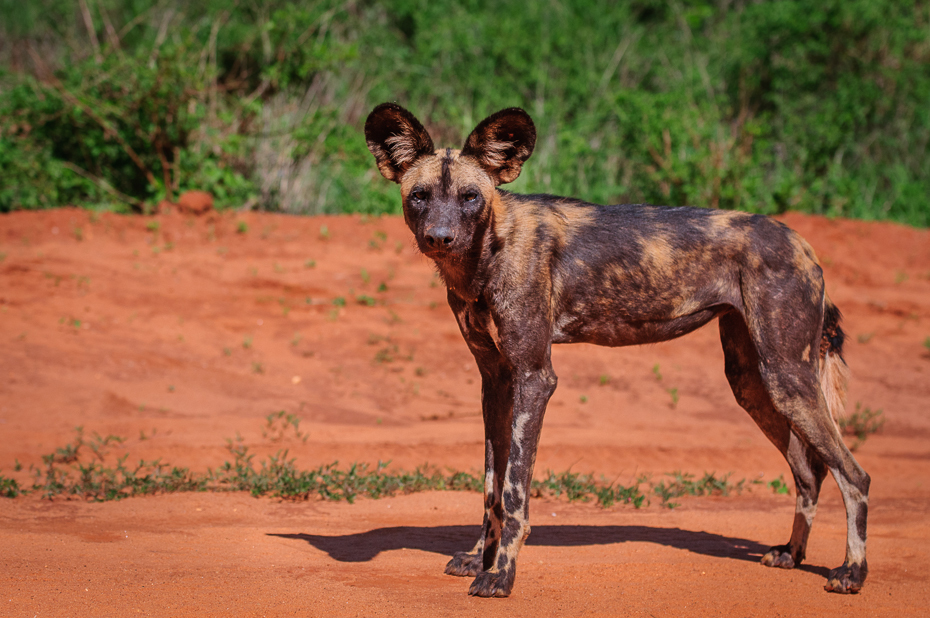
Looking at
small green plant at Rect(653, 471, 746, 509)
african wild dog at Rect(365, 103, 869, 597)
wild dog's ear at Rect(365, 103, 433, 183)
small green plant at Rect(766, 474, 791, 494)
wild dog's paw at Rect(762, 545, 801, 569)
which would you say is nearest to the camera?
african wild dog at Rect(365, 103, 869, 597)

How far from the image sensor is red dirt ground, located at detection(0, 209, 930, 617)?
3.98 metres

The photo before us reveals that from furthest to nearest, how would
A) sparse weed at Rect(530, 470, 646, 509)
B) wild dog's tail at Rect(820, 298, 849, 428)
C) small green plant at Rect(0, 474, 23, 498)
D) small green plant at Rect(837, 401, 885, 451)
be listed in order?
1. small green plant at Rect(837, 401, 885, 451)
2. sparse weed at Rect(530, 470, 646, 509)
3. small green plant at Rect(0, 474, 23, 498)
4. wild dog's tail at Rect(820, 298, 849, 428)

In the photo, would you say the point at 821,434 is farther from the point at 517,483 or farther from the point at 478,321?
the point at 478,321

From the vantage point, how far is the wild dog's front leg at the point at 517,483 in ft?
13.0

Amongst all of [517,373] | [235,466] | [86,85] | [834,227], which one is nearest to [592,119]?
[834,227]

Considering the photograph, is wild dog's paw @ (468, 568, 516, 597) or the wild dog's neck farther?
the wild dog's neck

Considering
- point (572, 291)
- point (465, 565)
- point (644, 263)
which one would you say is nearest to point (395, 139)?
point (572, 291)

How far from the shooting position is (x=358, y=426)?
7793mm

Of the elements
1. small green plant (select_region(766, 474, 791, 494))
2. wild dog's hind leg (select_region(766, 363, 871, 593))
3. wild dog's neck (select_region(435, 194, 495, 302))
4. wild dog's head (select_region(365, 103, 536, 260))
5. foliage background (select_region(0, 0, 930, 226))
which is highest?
foliage background (select_region(0, 0, 930, 226))

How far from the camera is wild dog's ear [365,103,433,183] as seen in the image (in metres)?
4.29

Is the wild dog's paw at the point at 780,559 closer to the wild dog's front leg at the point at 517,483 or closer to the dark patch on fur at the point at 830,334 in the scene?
the dark patch on fur at the point at 830,334

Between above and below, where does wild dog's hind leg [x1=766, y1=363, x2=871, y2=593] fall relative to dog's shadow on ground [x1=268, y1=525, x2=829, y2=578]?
above

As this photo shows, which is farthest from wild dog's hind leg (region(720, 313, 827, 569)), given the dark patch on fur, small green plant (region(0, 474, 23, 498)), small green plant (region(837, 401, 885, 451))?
small green plant (region(0, 474, 23, 498))

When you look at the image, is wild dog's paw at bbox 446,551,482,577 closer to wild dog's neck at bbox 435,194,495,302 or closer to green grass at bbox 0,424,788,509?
Answer: wild dog's neck at bbox 435,194,495,302
